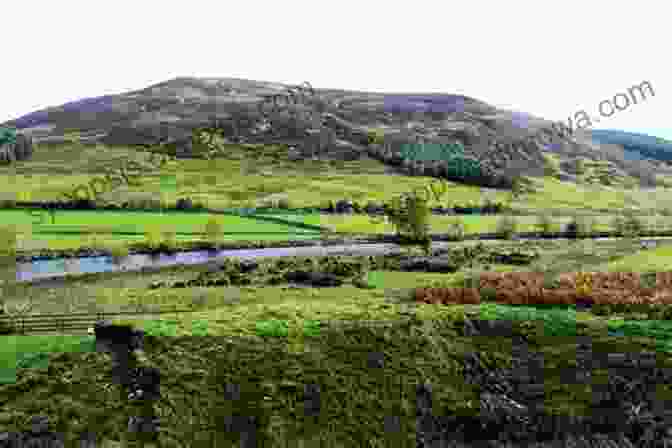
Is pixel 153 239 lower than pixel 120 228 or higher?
higher

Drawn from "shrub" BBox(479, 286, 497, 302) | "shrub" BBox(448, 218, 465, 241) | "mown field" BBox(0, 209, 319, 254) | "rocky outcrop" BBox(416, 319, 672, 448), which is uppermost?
"shrub" BBox(479, 286, 497, 302)

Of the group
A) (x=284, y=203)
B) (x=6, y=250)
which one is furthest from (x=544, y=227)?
(x=6, y=250)

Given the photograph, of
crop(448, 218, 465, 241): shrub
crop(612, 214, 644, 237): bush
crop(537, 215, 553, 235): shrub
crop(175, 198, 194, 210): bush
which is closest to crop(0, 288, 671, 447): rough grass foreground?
crop(448, 218, 465, 241): shrub

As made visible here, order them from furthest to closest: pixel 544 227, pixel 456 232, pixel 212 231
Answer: pixel 544 227, pixel 456 232, pixel 212 231

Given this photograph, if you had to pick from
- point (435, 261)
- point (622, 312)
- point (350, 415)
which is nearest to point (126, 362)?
point (350, 415)

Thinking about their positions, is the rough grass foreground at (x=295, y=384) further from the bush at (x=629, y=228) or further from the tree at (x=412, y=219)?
the bush at (x=629, y=228)

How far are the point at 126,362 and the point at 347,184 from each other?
147 metres

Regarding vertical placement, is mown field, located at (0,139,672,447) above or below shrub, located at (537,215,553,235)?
above

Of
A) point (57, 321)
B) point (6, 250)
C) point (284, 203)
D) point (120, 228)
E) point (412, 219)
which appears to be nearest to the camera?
point (57, 321)

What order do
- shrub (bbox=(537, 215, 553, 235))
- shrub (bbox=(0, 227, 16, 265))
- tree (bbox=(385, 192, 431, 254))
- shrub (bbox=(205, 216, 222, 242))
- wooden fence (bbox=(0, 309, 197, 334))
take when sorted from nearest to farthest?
wooden fence (bbox=(0, 309, 197, 334)) < shrub (bbox=(0, 227, 16, 265)) < tree (bbox=(385, 192, 431, 254)) < shrub (bbox=(205, 216, 222, 242)) < shrub (bbox=(537, 215, 553, 235))

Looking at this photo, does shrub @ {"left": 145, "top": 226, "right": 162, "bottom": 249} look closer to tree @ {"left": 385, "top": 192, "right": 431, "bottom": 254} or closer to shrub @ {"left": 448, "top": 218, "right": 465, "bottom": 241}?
tree @ {"left": 385, "top": 192, "right": 431, "bottom": 254}

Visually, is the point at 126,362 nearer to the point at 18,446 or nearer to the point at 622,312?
the point at 18,446

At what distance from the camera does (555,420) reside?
969 inches

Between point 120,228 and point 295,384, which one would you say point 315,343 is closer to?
point 295,384
